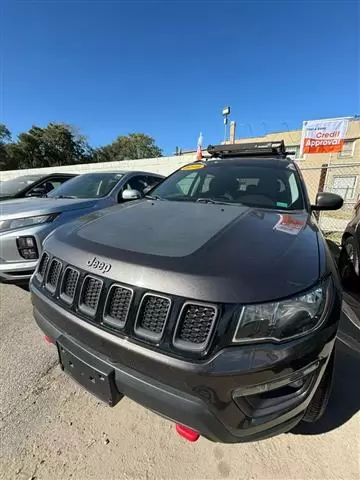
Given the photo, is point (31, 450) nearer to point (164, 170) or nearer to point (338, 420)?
point (338, 420)

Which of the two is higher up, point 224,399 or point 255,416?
point 224,399

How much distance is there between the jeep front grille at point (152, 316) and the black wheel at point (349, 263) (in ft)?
9.81

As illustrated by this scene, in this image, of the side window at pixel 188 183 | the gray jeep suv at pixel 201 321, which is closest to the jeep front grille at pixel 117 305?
the gray jeep suv at pixel 201 321

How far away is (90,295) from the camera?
1420 millimetres

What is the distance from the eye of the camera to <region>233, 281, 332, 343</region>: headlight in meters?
1.12

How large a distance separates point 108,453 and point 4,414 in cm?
82

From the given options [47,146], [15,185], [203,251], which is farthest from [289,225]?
[47,146]

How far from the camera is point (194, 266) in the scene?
1.22 m

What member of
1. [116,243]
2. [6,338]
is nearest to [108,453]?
[116,243]

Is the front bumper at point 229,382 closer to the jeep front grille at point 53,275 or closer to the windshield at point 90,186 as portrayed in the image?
the jeep front grille at point 53,275

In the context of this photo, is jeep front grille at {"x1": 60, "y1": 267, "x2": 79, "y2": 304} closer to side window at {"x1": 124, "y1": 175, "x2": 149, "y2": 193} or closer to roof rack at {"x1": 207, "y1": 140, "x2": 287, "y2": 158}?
side window at {"x1": 124, "y1": 175, "x2": 149, "y2": 193}

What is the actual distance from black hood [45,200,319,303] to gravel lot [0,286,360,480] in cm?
109

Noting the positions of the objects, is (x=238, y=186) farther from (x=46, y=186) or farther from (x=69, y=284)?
(x=46, y=186)

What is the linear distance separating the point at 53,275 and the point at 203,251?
0.98m
